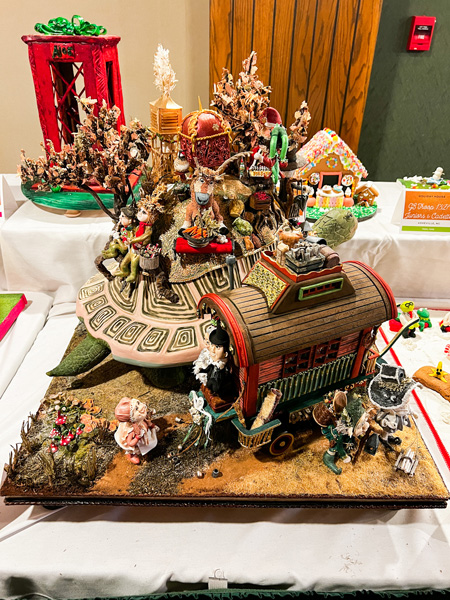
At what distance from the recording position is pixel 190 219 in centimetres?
243

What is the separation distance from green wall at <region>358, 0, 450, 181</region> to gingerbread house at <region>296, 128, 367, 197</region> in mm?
1086

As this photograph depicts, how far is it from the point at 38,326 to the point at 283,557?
2128 millimetres

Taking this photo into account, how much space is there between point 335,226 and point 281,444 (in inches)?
55.4

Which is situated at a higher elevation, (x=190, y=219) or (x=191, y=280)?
(x=190, y=219)

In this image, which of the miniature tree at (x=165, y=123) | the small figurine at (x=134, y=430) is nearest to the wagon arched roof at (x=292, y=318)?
the small figurine at (x=134, y=430)

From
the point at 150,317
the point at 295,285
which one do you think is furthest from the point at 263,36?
the point at 295,285

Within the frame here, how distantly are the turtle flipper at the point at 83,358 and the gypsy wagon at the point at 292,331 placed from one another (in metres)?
0.68

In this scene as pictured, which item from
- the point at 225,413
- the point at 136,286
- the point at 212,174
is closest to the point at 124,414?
the point at 225,413

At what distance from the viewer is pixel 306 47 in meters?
3.56

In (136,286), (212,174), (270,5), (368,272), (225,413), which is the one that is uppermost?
(270,5)

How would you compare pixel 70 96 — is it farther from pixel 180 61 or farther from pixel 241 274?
pixel 241 274

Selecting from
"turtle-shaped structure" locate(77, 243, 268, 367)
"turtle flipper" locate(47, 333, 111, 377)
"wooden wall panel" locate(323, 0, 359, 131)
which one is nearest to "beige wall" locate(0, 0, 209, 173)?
"wooden wall panel" locate(323, 0, 359, 131)

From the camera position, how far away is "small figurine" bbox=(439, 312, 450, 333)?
3.10m

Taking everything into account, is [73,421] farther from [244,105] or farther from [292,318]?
[244,105]
